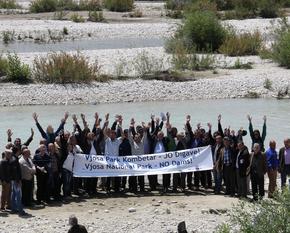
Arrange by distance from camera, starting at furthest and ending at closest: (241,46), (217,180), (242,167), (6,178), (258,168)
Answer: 1. (241,46)
2. (217,180)
3. (242,167)
4. (258,168)
5. (6,178)

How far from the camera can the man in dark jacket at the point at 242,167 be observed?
18266 mm

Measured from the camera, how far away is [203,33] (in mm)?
45812

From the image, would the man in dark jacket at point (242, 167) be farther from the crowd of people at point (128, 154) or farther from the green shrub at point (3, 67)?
the green shrub at point (3, 67)

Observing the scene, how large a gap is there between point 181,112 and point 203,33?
48.3 ft

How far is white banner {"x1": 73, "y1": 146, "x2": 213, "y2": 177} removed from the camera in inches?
746

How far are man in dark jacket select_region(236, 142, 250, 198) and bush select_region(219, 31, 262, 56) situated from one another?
25.8 m

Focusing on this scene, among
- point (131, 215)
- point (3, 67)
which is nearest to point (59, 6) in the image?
point (3, 67)

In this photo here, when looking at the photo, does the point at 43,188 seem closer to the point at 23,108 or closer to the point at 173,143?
the point at 173,143

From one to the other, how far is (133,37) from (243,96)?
22.8 m

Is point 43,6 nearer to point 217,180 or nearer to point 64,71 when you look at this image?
point 64,71

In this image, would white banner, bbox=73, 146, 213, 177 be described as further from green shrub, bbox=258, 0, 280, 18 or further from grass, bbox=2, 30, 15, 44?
green shrub, bbox=258, 0, 280, 18

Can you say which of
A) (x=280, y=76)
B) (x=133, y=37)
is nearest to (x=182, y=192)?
(x=280, y=76)

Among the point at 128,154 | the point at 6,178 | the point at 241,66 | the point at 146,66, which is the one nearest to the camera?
the point at 6,178

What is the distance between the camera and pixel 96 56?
43.6 meters
